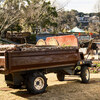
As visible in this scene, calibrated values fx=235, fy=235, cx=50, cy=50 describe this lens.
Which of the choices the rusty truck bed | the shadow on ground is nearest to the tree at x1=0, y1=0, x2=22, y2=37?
the rusty truck bed

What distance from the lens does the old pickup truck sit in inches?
288

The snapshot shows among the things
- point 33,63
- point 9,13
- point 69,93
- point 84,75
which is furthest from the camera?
point 9,13

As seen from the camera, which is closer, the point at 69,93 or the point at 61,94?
Answer: the point at 61,94

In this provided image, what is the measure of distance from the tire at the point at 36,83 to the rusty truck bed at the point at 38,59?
30 centimetres

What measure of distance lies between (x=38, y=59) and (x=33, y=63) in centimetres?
25

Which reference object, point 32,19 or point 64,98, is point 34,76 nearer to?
point 64,98

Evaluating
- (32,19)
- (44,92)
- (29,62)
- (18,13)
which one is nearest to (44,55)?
(29,62)

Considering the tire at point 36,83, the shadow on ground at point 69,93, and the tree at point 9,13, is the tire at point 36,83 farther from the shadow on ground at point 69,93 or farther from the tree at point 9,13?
the tree at point 9,13

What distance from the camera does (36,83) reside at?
8.06 meters

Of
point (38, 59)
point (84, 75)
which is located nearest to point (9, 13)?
point (84, 75)

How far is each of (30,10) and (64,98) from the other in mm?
25500

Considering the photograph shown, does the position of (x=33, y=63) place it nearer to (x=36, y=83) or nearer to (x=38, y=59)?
(x=38, y=59)

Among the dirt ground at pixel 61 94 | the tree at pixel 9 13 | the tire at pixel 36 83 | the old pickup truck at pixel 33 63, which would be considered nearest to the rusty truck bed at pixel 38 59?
the old pickup truck at pixel 33 63

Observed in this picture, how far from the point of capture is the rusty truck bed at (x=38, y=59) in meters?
7.23
